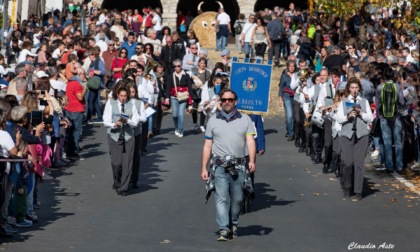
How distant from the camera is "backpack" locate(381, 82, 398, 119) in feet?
78.9

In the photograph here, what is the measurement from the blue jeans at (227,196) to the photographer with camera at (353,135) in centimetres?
439

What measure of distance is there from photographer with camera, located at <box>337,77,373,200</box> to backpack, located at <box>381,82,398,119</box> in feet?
10.1

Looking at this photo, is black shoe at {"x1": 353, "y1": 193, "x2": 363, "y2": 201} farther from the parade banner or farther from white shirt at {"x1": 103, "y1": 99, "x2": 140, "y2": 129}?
white shirt at {"x1": 103, "y1": 99, "x2": 140, "y2": 129}

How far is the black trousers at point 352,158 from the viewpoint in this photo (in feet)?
68.3

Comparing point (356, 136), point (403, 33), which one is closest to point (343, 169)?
point (356, 136)

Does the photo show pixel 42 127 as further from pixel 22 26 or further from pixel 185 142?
pixel 22 26

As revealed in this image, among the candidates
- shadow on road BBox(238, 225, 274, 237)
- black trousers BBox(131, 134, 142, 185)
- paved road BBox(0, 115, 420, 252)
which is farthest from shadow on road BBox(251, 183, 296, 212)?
black trousers BBox(131, 134, 142, 185)

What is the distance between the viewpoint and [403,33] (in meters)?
39.7

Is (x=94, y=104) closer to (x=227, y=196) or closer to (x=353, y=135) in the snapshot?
(x=353, y=135)

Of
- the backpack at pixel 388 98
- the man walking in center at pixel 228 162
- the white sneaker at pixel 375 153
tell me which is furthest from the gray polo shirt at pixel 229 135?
the white sneaker at pixel 375 153

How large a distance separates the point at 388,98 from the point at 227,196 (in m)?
8.16

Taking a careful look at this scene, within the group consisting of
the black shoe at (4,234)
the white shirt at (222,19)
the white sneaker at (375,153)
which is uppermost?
the white shirt at (222,19)

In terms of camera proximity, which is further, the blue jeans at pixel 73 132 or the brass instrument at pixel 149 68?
the brass instrument at pixel 149 68

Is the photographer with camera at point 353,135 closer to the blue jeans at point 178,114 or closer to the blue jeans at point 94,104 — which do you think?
the blue jeans at point 178,114
